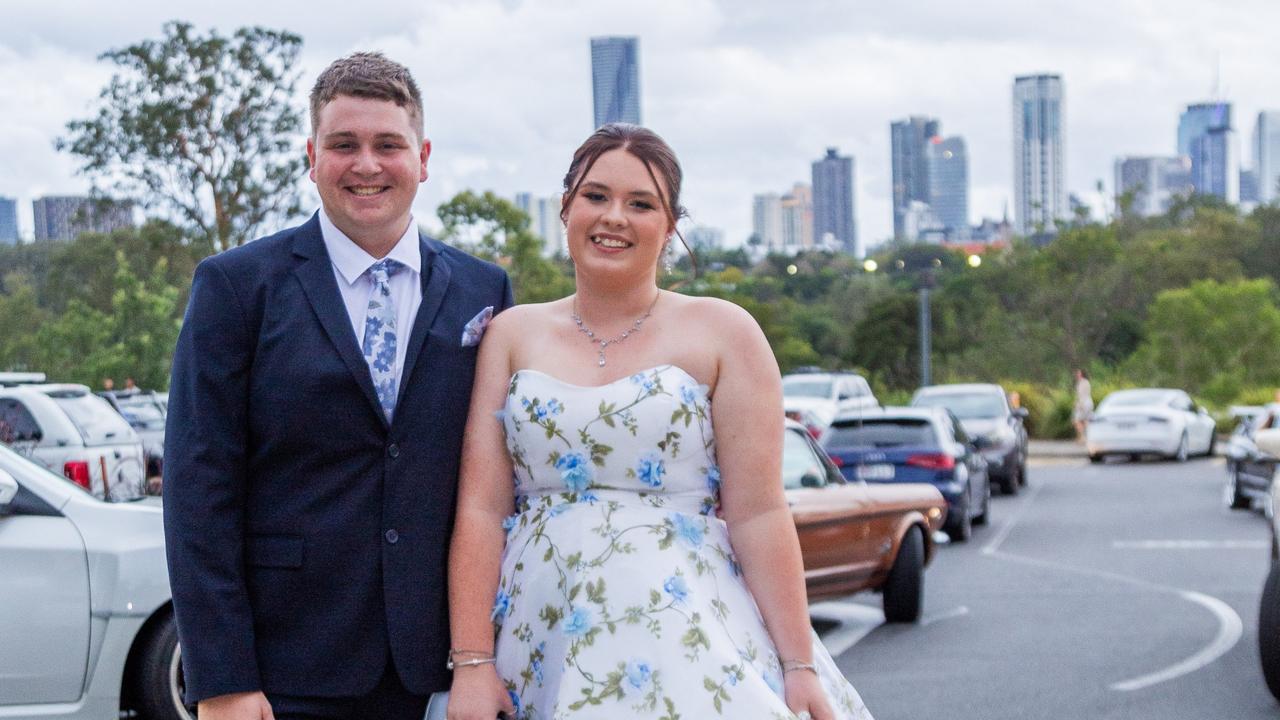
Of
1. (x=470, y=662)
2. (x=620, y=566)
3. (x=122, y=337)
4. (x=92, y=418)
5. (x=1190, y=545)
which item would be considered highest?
(x=620, y=566)

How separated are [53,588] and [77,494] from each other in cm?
52

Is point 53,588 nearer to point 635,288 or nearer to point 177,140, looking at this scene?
point 635,288

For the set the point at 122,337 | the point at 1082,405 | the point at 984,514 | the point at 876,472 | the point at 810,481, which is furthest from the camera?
the point at 122,337

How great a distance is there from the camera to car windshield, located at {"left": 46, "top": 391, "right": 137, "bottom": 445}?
13.4 m

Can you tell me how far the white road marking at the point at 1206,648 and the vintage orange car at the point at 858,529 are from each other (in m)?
1.92

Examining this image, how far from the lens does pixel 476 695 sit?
2.99 meters

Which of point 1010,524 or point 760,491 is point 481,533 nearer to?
point 760,491

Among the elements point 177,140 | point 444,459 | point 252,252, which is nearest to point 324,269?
point 252,252

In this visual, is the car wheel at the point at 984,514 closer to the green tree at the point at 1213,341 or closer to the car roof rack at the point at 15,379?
the car roof rack at the point at 15,379

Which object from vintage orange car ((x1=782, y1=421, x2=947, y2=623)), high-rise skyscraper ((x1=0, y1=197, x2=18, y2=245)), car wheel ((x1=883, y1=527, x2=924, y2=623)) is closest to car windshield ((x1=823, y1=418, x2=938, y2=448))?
vintage orange car ((x1=782, y1=421, x2=947, y2=623))

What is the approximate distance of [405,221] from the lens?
3.22 meters

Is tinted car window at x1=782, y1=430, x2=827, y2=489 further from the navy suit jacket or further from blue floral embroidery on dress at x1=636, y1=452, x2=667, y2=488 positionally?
the navy suit jacket

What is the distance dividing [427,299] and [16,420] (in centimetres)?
1086

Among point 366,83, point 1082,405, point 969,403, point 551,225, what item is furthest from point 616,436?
point 551,225
